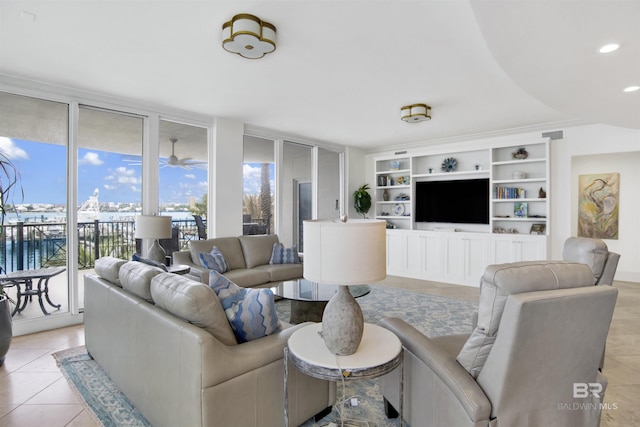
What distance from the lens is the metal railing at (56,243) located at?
11.7 feet

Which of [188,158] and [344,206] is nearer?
[188,158]

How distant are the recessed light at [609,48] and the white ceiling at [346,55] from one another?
0.15ft

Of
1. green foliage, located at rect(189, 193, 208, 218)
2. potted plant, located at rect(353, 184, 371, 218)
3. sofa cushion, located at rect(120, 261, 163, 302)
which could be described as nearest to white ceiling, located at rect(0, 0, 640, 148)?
green foliage, located at rect(189, 193, 208, 218)

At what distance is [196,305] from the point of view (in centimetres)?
162

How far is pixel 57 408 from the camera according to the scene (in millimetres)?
2186

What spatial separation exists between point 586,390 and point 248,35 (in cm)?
274

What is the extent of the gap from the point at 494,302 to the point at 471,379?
376 mm

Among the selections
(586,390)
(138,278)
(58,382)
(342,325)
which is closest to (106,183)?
(58,382)

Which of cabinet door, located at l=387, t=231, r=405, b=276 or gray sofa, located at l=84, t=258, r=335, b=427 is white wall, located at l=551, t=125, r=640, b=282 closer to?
cabinet door, located at l=387, t=231, r=405, b=276

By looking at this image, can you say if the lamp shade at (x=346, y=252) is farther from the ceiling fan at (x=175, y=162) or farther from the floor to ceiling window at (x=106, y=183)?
the ceiling fan at (x=175, y=162)

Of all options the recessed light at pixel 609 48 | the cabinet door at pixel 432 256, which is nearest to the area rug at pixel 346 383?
the cabinet door at pixel 432 256

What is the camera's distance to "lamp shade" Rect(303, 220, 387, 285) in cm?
147

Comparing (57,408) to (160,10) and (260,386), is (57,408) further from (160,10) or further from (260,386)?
(160,10)

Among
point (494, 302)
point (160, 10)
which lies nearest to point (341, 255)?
point (494, 302)
